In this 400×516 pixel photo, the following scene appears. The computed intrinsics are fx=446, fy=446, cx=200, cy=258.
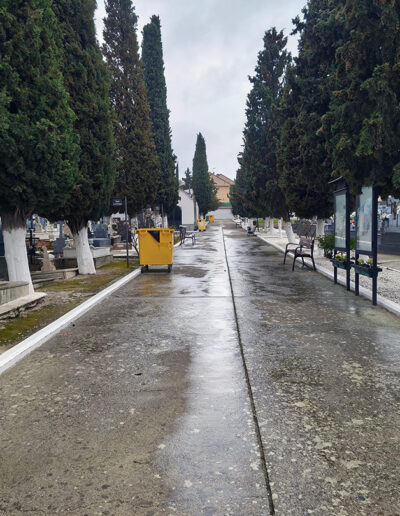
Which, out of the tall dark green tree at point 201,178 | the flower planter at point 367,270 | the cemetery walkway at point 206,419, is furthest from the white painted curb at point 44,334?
the tall dark green tree at point 201,178

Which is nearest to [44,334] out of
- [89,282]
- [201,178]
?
[89,282]

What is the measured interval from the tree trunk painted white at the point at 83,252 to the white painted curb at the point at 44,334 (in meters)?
3.57

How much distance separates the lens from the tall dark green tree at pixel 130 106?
2289 centimetres

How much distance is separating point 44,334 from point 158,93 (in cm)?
2732

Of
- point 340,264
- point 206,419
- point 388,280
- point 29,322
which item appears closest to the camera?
point 206,419

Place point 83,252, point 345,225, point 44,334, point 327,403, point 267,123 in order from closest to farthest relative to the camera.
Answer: point 327,403 → point 44,334 → point 345,225 → point 83,252 → point 267,123

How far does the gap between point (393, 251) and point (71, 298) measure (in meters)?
14.6

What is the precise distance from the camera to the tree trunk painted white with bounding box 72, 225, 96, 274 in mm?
13047

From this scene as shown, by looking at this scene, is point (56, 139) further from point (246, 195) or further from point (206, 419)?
point (246, 195)

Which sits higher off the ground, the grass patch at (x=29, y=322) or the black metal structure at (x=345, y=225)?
the black metal structure at (x=345, y=225)

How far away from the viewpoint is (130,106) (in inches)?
938

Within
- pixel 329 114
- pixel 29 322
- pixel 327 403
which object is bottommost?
pixel 327 403

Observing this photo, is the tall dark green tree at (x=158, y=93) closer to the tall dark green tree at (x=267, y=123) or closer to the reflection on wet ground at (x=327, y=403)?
the tall dark green tree at (x=267, y=123)

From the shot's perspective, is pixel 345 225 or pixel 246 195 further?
pixel 246 195
